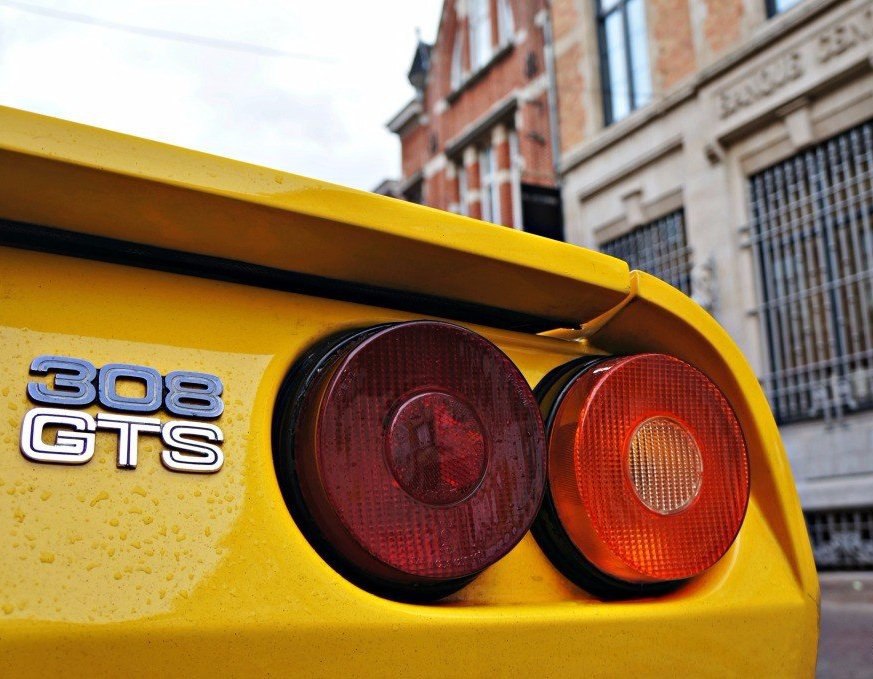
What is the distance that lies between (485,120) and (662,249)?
466 cm

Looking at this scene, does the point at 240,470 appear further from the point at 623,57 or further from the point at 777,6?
the point at 623,57

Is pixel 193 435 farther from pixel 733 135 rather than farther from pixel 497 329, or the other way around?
pixel 733 135

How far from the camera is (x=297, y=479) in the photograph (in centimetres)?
69

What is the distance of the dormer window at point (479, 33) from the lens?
44.8ft

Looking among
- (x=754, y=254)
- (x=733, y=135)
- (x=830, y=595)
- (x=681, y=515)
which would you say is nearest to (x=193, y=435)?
(x=681, y=515)

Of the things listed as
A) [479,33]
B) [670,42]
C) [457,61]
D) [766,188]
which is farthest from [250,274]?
[457,61]

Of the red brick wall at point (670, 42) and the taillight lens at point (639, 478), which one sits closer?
the taillight lens at point (639, 478)

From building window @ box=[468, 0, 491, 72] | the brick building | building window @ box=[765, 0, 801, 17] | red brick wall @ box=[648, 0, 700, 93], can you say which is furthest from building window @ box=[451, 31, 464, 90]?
building window @ box=[765, 0, 801, 17]

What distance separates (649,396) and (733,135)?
8642 millimetres

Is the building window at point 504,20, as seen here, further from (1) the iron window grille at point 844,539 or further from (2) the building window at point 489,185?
(1) the iron window grille at point 844,539

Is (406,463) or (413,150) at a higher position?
(413,150)

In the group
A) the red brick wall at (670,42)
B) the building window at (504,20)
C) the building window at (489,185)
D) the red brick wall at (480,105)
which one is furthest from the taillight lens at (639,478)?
the building window at (504,20)

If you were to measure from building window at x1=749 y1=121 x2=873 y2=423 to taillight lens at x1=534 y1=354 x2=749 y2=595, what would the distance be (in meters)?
6.97

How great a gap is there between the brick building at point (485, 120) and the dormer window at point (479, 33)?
2 centimetres
